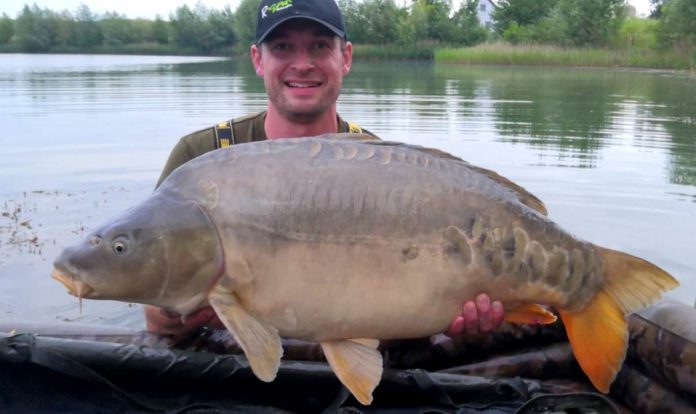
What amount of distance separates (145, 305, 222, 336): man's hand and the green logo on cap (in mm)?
1250

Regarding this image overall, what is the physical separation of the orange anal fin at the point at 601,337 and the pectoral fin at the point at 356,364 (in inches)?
22.8

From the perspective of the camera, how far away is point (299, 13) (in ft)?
8.57

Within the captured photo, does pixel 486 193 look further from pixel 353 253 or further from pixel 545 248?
pixel 353 253

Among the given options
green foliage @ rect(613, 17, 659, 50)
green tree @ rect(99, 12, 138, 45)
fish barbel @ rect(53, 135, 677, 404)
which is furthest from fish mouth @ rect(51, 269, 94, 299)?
green tree @ rect(99, 12, 138, 45)

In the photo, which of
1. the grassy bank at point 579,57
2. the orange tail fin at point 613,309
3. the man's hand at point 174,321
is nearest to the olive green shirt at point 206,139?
the man's hand at point 174,321

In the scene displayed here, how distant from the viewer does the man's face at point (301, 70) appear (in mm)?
2732

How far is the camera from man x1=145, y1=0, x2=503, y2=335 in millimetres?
2658

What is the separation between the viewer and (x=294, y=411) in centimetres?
218

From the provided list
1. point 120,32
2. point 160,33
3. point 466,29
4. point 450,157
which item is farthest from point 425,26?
point 450,157

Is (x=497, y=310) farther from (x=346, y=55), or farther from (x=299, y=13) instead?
(x=346, y=55)

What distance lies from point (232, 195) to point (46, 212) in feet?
15.4

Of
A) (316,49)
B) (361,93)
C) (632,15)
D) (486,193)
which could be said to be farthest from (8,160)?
(632,15)

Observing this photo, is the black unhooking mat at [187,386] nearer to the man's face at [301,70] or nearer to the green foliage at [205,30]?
the man's face at [301,70]

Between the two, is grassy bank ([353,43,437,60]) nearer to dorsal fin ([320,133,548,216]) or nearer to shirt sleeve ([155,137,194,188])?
shirt sleeve ([155,137,194,188])
